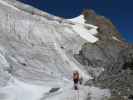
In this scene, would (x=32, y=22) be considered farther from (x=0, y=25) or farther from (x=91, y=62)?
(x=91, y=62)

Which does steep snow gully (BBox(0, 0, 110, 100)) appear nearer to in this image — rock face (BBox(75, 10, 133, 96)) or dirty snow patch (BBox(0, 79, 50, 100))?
dirty snow patch (BBox(0, 79, 50, 100))

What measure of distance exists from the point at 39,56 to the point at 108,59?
979cm

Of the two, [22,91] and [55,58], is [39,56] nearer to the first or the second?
[55,58]

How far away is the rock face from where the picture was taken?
30009mm

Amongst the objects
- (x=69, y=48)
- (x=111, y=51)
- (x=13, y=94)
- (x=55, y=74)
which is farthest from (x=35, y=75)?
(x=111, y=51)

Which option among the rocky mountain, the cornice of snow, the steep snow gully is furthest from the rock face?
the steep snow gully

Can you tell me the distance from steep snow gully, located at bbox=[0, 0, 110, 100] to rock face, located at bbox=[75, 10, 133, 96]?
1.19 m

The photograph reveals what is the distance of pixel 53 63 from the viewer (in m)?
42.1

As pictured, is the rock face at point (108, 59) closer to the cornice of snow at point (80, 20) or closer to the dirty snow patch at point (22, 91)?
the cornice of snow at point (80, 20)

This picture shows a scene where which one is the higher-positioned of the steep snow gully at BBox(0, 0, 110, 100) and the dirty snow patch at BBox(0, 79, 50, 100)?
the steep snow gully at BBox(0, 0, 110, 100)

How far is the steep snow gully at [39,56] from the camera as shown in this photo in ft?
105

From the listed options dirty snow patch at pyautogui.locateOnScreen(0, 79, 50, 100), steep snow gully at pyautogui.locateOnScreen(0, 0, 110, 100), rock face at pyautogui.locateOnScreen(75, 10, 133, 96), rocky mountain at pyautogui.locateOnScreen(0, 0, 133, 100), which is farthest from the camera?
steep snow gully at pyautogui.locateOnScreen(0, 0, 110, 100)

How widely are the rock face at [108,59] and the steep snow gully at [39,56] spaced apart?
119cm

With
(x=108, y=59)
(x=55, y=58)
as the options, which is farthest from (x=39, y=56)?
(x=108, y=59)
